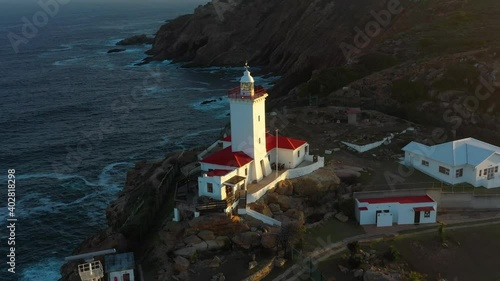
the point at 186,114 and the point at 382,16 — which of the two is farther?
the point at 382,16

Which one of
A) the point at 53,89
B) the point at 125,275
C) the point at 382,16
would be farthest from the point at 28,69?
the point at 125,275

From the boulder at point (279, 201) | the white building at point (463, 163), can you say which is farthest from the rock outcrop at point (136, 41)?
the boulder at point (279, 201)

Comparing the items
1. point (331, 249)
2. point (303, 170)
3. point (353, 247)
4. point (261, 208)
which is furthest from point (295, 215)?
point (303, 170)

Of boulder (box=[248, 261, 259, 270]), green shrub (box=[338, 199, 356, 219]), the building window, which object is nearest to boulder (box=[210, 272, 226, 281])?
boulder (box=[248, 261, 259, 270])

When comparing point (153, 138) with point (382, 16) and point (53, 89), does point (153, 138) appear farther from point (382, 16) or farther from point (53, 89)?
point (382, 16)

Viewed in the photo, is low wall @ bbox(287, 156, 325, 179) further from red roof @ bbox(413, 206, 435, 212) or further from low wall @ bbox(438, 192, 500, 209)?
low wall @ bbox(438, 192, 500, 209)

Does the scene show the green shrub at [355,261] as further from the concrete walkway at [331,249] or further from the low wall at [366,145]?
the low wall at [366,145]
